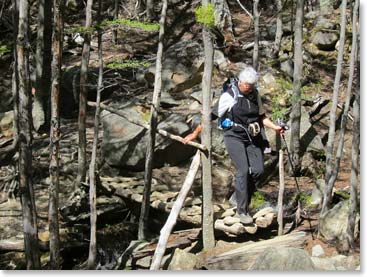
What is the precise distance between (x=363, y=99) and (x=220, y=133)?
3848 millimetres

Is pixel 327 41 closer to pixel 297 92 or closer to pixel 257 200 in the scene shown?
pixel 297 92

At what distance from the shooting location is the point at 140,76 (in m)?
11.3

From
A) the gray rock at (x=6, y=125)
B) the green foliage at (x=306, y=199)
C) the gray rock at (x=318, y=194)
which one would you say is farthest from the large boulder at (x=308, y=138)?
the gray rock at (x=6, y=125)

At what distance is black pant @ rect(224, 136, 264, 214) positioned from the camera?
460cm

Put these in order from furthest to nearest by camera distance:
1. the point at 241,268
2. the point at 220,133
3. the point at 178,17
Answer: the point at 178,17
the point at 220,133
the point at 241,268

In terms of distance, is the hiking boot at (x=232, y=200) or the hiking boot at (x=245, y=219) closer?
the hiking boot at (x=245, y=219)

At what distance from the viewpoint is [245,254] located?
452 centimetres

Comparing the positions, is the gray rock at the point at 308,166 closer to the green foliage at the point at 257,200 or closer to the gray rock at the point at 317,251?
the green foliage at the point at 257,200

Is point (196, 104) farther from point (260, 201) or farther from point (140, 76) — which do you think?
point (260, 201)

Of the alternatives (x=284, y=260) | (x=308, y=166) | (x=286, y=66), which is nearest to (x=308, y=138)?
(x=308, y=166)

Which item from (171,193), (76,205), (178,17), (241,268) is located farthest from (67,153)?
(178,17)

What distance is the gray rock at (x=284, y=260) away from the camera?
4.18 metres

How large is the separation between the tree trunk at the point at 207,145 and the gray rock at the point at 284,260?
0.67 metres

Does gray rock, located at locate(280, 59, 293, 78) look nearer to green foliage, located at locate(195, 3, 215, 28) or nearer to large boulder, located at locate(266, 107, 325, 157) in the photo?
large boulder, located at locate(266, 107, 325, 157)
